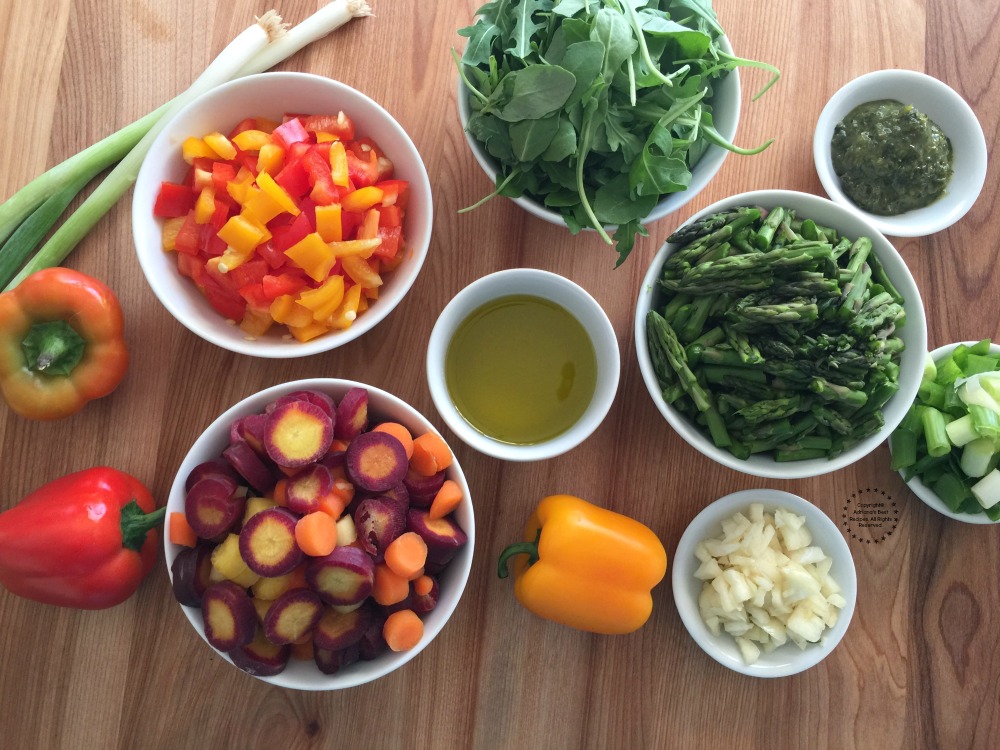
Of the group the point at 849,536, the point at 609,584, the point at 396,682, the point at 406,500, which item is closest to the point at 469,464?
the point at 406,500

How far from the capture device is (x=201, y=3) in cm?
188

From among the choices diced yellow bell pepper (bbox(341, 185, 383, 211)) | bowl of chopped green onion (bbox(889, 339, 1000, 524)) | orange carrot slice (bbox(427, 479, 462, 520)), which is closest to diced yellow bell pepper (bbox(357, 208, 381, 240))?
diced yellow bell pepper (bbox(341, 185, 383, 211))

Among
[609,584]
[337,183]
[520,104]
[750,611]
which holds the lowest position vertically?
[750,611]

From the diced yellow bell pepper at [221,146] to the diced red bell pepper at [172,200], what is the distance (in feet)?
0.38

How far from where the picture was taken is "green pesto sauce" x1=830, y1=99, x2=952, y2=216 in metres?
1.84

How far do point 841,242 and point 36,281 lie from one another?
73.0 inches

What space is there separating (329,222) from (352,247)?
0.23 ft

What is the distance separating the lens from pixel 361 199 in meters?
1.59

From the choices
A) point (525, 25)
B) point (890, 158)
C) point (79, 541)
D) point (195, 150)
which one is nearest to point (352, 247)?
point (195, 150)

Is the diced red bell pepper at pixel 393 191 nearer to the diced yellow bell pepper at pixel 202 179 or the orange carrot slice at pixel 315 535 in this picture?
the diced yellow bell pepper at pixel 202 179

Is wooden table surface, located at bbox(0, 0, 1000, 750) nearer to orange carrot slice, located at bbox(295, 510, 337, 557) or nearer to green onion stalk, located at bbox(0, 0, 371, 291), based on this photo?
green onion stalk, located at bbox(0, 0, 371, 291)

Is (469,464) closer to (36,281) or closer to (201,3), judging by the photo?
(36,281)

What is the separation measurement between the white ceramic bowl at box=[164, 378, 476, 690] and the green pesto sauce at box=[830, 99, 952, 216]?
1.25 m

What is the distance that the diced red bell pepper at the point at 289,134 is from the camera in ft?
5.33
